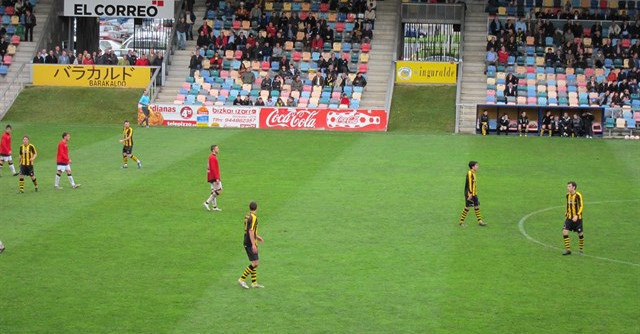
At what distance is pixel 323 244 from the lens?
2450 centimetres

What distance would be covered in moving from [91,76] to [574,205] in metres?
36.2

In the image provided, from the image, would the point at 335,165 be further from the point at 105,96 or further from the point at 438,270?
the point at 105,96

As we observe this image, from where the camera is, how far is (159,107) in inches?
1954

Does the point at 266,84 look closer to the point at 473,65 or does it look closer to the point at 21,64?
the point at 473,65

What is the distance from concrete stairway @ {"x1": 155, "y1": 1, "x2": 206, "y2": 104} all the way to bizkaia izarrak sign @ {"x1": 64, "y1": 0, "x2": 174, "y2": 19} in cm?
213

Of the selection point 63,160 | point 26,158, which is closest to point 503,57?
point 63,160

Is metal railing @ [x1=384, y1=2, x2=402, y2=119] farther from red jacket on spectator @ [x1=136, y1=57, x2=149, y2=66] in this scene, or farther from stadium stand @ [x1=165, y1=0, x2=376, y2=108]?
red jacket on spectator @ [x1=136, y1=57, x2=149, y2=66]

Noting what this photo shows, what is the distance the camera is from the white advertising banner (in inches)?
1927

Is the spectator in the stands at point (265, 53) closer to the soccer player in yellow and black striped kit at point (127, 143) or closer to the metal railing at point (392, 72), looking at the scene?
the metal railing at point (392, 72)

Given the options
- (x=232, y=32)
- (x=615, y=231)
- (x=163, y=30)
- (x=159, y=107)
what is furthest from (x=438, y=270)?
(x=163, y=30)

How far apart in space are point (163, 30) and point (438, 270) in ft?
169

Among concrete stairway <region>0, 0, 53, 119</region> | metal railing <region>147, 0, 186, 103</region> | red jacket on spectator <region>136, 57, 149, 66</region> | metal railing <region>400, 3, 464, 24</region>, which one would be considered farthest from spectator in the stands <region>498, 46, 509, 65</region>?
concrete stairway <region>0, 0, 53, 119</region>

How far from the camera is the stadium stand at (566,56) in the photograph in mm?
50156

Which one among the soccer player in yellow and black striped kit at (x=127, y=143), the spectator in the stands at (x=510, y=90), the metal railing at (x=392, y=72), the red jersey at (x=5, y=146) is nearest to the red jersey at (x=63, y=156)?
the red jersey at (x=5, y=146)
